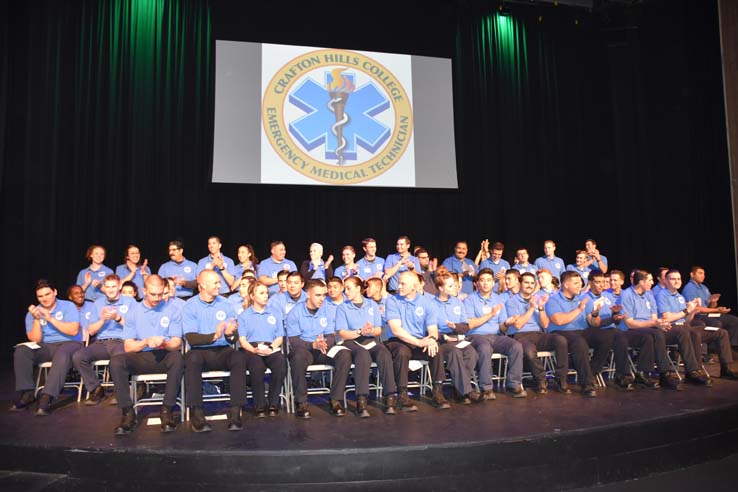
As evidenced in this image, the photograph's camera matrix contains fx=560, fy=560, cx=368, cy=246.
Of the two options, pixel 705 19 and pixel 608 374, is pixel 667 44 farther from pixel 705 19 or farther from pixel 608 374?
pixel 608 374

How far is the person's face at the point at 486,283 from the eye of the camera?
514cm

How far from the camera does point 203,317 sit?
168 inches

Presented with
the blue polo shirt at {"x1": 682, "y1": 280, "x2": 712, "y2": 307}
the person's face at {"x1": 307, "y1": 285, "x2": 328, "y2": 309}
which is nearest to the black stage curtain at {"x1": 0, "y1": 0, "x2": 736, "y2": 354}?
the blue polo shirt at {"x1": 682, "y1": 280, "x2": 712, "y2": 307}

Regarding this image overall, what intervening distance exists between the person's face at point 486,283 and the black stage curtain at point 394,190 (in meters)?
3.09

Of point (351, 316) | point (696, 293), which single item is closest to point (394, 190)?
point (351, 316)

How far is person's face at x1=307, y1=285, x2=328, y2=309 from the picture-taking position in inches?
179

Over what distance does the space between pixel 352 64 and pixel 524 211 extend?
11.7ft

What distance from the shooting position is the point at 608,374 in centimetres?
572

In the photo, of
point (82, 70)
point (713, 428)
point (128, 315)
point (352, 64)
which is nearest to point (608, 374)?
point (713, 428)

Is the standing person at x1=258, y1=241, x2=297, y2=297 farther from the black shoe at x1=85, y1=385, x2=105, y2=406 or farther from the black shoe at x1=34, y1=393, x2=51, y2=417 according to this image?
the black shoe at x1=34, y1=393, x2=51, y2=417

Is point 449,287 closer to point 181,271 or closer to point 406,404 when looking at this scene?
point 406,404

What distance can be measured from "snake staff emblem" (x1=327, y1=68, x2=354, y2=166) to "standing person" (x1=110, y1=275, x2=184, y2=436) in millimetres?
4002

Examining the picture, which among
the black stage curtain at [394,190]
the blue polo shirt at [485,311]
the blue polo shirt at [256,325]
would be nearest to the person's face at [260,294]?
the blue polo shirt at [256,325]

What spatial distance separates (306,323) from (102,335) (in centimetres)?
185
